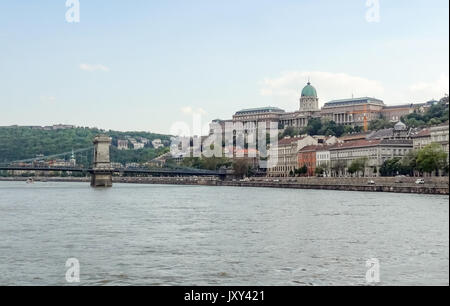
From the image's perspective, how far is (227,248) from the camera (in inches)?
880

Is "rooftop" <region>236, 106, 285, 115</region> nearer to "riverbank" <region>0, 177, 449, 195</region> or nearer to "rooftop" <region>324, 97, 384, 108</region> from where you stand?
"rooftop" <region>324, 97, 384, 108</region>

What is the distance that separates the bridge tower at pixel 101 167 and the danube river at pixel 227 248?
184 feet

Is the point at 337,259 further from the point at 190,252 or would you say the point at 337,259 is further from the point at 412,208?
the point at 412,208

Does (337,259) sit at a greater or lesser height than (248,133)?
lesser

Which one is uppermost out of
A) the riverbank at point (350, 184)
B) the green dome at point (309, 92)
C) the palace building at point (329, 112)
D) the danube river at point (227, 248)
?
the green dome at point (309, 92)

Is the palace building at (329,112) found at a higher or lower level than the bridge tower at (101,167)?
higher

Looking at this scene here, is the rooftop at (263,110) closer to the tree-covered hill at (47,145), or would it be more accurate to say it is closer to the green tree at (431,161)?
the tree-covered hill at (47,145)

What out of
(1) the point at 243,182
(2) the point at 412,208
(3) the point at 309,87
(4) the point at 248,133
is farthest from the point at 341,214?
(3) the point at 309,87

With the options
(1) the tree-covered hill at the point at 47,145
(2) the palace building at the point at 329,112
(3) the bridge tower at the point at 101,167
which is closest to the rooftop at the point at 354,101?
(2) the palace building at the point at 329,112

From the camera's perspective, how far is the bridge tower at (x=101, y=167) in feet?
303

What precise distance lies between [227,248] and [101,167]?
73.1 metres

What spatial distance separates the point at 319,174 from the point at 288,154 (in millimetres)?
18618

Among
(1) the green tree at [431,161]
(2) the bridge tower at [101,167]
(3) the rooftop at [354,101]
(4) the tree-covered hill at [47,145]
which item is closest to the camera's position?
(1) the green tree at [431,161]

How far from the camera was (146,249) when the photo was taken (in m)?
22.2
